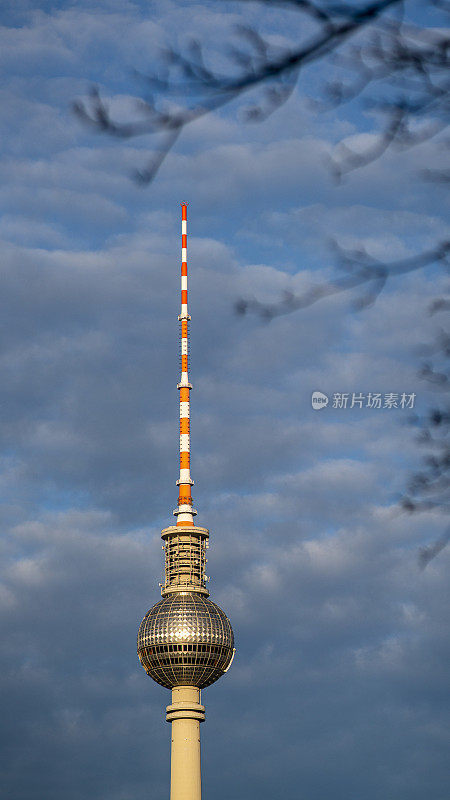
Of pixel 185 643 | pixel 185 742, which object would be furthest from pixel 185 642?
pixel 185 742

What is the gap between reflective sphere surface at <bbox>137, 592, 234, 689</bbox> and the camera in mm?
134500

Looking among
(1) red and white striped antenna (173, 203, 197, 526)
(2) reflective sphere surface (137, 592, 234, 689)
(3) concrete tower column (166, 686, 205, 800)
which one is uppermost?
(1) red and white striped antenna (173, 203, 197, 526)

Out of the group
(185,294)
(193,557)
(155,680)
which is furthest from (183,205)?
(155,680)

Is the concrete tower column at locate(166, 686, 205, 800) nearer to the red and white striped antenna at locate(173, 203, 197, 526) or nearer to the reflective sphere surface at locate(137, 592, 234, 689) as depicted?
the reflective sphere surface at locate(137, 592, 234, 689)

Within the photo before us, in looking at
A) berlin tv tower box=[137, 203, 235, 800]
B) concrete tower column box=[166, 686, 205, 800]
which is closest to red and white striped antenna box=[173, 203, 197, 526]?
berlin tv tower box=[137, 203, 235, 800]

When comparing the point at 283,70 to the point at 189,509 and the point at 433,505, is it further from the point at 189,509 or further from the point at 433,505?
the point at 189,509

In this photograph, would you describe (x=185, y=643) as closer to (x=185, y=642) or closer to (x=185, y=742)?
(x=185, y=642)

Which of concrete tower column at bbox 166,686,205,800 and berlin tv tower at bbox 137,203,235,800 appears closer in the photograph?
concrete tower column at bbox 166,686,205,800

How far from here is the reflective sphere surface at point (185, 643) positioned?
5295 inches

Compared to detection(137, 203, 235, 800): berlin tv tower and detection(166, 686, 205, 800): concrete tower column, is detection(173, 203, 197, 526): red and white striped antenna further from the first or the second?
detection(166, 686, 205, 800): concrete tower column

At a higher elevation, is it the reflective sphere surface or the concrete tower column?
the reflective sphere surface

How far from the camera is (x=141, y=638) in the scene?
13888 cm

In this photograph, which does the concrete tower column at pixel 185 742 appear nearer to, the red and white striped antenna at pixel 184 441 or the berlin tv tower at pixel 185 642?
the berlin tv tower at pixel 185 642

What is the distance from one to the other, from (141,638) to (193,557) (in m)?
10.4
